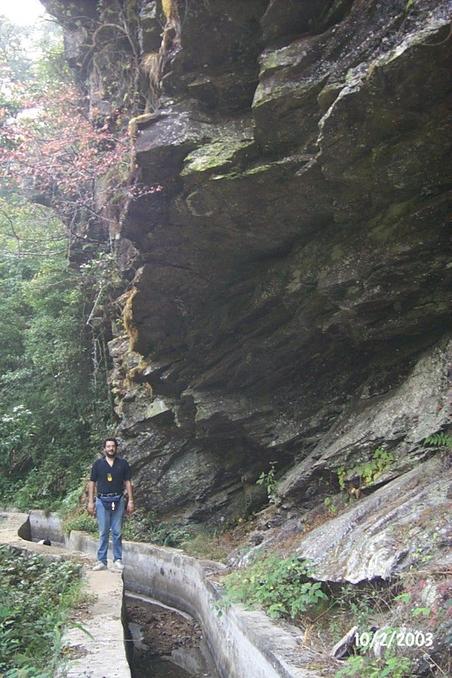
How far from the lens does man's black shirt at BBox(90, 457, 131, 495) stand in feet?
25.9

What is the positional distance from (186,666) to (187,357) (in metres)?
5.05

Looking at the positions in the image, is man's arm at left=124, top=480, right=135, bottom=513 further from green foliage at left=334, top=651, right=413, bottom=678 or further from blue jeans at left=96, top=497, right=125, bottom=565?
green foliage at left=334, top=651, right=413, bottom=678

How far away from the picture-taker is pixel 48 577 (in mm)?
6980

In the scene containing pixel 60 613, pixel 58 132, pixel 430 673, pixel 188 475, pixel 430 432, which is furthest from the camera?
pixel 58 132

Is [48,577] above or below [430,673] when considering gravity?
below

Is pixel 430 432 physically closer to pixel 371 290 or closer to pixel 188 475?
pixel 371 290

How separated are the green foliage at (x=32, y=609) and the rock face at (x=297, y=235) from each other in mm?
3207

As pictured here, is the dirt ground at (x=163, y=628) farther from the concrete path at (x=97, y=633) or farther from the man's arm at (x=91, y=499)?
the man's arm at (x=91, y=499)

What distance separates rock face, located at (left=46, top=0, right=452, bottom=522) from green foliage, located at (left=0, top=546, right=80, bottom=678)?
10.5 feet

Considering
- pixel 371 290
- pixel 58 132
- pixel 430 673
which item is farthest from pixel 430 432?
pixel 58 132

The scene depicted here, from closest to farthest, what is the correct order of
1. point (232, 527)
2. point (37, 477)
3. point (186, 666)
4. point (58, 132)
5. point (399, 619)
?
point (399, 619)
point (186, 666)
point (232, 527)
point (58, 132)
point (37, 477)

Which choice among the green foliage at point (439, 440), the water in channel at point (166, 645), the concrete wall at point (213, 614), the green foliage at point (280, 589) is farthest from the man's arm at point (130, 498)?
the green foliage at point (439, 440)

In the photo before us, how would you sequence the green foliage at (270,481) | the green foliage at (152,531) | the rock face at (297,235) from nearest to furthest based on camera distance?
the rock face at (297,235), the green foliage at (270,481), the green foliage at (152,531)

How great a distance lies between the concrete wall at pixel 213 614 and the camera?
13.6 ft
